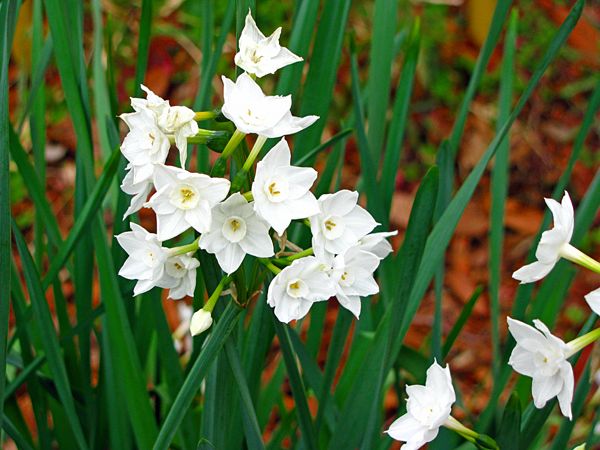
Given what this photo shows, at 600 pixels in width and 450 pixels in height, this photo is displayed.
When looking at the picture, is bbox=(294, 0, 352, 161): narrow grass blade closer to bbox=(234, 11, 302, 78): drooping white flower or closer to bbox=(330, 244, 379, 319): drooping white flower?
bbox=(234, 11, 302, 78): drooping white flower

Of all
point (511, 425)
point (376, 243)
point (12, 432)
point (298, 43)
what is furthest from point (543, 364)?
point (12, 432)

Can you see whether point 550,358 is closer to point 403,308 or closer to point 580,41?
point 403,308

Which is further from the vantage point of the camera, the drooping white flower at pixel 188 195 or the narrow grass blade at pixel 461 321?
the narrow grass blade at pixel 461 321

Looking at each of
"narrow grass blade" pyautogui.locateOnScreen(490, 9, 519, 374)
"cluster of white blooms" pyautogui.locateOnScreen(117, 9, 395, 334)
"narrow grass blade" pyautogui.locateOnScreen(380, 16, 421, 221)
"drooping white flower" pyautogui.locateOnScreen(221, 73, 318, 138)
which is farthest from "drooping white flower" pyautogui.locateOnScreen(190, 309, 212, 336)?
"narrow grass blade" pyautogui.locateOnScreen(490, 9, 519, 374)

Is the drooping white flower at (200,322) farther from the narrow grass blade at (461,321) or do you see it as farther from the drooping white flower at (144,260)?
the narrow grass blade at (461,321)

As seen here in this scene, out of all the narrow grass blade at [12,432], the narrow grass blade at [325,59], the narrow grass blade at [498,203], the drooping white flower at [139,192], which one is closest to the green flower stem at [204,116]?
the drooping white flower at [139,192]

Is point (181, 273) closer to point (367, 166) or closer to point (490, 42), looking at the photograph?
point (367, 166)
